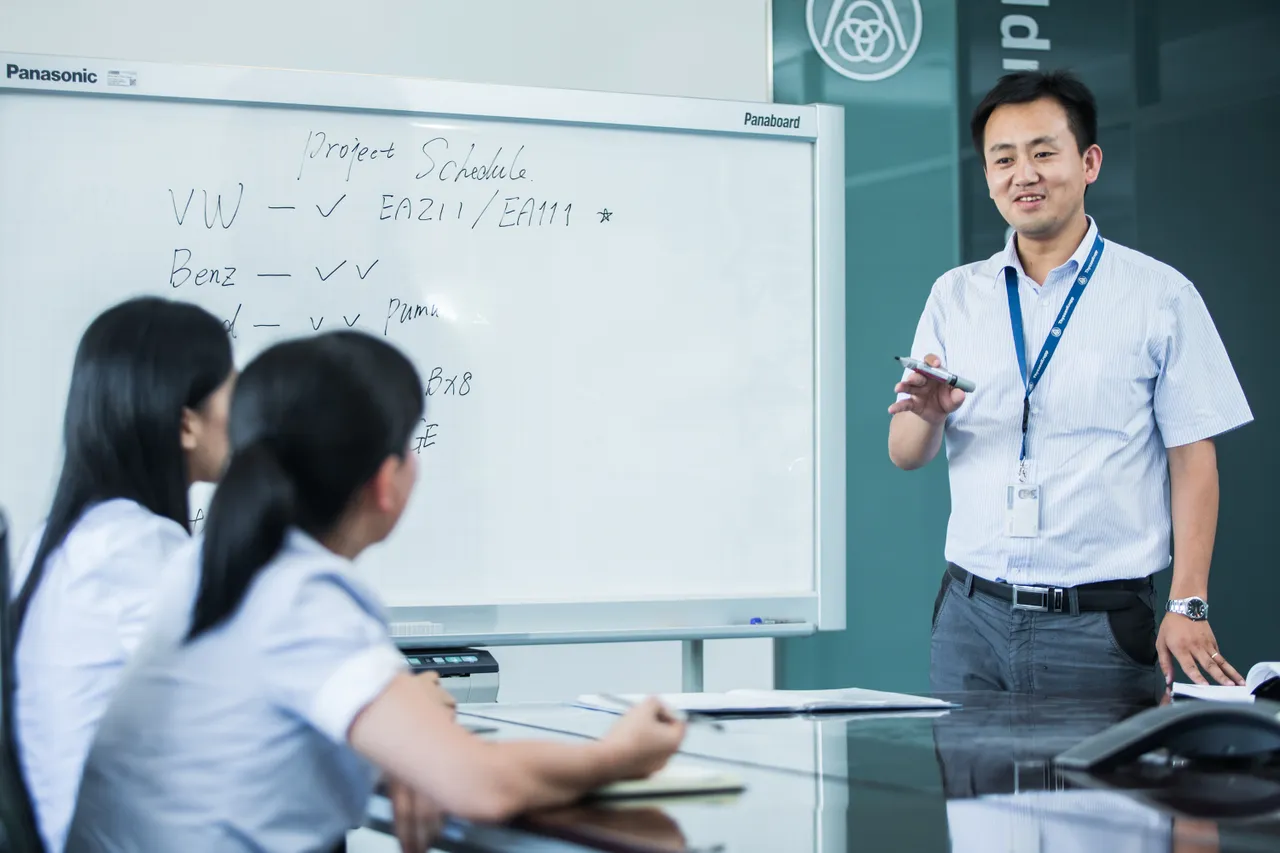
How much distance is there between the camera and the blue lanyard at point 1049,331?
229 cm

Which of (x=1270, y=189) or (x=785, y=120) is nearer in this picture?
(x=785, y=120)

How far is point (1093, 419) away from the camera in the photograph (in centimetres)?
226

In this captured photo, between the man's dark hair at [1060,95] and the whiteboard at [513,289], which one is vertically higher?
the man's dark hair at [1060,95]

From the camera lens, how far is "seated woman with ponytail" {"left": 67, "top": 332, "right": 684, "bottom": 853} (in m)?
0.97

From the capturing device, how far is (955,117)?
362 centimetres

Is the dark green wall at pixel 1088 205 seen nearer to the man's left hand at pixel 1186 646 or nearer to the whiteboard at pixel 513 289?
the whiteboard at pixel 513 289

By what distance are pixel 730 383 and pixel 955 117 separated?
128 cm

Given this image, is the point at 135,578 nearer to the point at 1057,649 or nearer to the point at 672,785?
the point at 672,785

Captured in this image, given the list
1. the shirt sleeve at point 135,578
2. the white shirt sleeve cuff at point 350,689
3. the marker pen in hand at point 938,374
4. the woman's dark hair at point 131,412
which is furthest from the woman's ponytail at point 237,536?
the marker pen in hand at point 938,374

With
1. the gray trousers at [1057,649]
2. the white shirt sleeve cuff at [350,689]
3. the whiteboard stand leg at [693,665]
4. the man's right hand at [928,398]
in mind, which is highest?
the man's right hand at [928,398]

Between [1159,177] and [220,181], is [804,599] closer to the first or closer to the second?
[220,181]

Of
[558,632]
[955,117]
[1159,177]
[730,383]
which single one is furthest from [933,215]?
[558,632]

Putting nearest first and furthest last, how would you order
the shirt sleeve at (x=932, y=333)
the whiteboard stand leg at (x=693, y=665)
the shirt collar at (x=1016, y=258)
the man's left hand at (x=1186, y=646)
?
the man's left hand at (x=1186, y=646)
the shirt collar at (x=1016, y=258)
the shirt sleeve at (x=932, y=333)
the whiteboard stand leg at (x=693, y=665)

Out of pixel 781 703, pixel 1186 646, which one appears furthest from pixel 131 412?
pixel 1186 646
